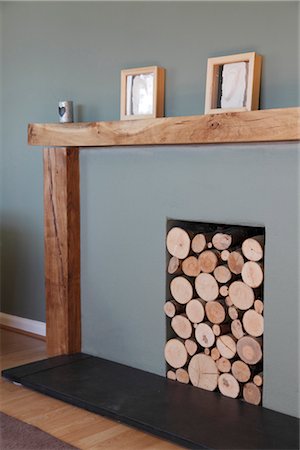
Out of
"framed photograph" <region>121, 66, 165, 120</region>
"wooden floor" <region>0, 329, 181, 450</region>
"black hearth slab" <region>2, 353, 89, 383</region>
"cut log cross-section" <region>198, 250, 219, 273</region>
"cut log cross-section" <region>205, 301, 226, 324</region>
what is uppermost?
"framed photograph" <region>121, 66, 165, 120</region>

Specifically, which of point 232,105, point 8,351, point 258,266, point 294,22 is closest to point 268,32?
point 294,22

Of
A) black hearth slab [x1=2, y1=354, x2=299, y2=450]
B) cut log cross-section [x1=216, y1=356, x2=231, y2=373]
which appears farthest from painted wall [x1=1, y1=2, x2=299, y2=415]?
cut log cross-section [x1=216, y1=356, x2=231, y2=373]

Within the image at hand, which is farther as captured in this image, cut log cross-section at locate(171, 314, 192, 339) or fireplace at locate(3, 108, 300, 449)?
cut log cross-section at locate(171, 314, 192, 339)

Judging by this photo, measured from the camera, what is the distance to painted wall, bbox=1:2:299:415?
2566 mm

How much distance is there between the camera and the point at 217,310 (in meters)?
2.78

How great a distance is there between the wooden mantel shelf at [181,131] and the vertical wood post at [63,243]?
111mm

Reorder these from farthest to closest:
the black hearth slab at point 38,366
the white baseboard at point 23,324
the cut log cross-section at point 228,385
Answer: the white baseboard at point 23,324 → the black hearth slab at point 38,366 → the cut log cross-section at point 228,385

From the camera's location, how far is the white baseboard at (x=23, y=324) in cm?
388

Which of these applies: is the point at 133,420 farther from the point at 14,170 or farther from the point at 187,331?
the point at 14,170

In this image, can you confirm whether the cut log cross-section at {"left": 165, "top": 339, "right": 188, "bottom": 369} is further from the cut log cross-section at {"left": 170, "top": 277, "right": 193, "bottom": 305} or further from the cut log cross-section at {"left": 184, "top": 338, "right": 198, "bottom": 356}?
the cut log cross-section at {"left": 170, "top": 277, "right": 193, "bottom": 305}

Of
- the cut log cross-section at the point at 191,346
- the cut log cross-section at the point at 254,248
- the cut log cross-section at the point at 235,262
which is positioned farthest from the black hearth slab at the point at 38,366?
the cut log cross-section at the point at 254,248

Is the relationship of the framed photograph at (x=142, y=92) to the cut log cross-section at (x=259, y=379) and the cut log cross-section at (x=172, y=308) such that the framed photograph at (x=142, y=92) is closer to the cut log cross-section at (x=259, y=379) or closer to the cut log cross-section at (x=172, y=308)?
the cut log cross-section at (x=172, y=308)

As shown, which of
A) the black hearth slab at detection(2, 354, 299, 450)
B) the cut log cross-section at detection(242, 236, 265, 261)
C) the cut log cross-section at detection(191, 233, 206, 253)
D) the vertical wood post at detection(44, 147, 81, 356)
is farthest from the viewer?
the vertical wood post at detection(44, 147, 81, 356)

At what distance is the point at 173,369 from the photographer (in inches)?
117
